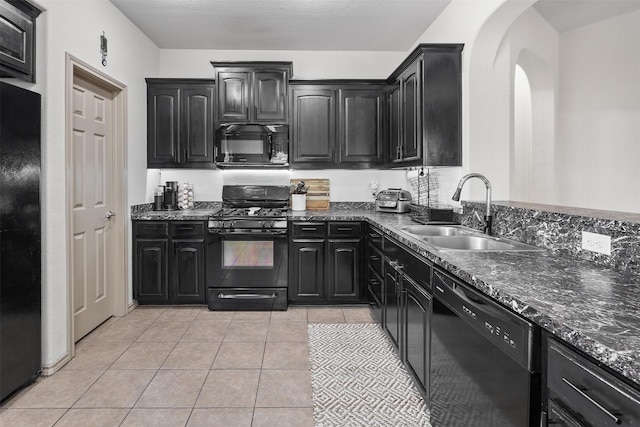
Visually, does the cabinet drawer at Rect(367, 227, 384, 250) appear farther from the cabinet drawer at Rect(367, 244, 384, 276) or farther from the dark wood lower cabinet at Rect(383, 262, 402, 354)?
the dark wood lower cabinet at Rect(383, 262, 402, 354)

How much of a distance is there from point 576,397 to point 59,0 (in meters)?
3.43

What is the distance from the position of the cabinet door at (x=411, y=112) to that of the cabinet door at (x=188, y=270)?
86.6 inches

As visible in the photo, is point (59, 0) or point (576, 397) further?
point (59, 0)

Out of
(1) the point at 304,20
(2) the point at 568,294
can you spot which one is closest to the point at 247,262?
(1) the point at 304,20

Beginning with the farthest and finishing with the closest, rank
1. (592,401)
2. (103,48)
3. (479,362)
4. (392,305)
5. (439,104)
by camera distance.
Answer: (103,48) → (439,104) → (392,305) → (479,362) → (592,401)

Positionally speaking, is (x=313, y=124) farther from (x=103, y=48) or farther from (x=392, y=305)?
(x=392, y=305)

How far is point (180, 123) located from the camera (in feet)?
14.1

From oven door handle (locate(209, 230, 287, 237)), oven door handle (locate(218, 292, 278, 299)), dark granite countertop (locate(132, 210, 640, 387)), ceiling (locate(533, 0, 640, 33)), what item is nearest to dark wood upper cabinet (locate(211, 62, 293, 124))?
oven door handle (locate(209, 230, 287, 237))

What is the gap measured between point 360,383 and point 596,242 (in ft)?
5.11

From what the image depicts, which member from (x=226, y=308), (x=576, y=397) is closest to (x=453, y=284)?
(x=576, y=397)

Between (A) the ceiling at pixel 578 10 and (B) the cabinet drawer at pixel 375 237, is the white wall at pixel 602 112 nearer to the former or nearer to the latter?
(A) the ceiling at pixel 578 10

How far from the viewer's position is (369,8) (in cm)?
351

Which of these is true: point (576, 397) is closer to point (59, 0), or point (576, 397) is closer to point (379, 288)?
point (379, 288)

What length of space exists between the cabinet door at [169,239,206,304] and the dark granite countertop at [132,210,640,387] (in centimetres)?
258
